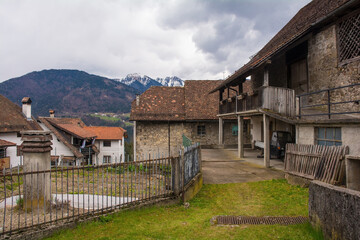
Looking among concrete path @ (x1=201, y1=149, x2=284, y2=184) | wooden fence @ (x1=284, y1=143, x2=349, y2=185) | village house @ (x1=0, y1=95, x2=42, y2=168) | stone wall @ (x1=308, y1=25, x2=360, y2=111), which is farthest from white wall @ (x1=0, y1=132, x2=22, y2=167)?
stone wall @ (x1=308, y1=25, x2=360, y2=111)

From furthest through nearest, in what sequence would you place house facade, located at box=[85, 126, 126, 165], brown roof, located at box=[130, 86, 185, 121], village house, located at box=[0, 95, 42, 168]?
house facade, located at box=[85, 126, 126, 165] < brown roof, located at box=[130, 86, 185, 121] < village house, located at box=[0, 95, 42, 168]

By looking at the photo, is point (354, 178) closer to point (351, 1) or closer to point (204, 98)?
point (351, 1)

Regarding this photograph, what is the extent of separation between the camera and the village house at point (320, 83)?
9062 millimetres

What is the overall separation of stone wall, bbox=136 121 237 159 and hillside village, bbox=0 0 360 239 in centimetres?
10


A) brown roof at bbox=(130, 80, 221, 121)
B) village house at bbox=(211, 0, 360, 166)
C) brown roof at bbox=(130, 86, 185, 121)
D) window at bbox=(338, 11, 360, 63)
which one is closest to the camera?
village house at bbox=(211, 0, 360, 166)

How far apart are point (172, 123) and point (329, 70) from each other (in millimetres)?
14629

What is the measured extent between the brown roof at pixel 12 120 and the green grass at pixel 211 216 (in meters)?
24.0

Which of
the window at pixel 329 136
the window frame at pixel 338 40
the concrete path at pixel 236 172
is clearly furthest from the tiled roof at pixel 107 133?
the window frame at pixel 338 40

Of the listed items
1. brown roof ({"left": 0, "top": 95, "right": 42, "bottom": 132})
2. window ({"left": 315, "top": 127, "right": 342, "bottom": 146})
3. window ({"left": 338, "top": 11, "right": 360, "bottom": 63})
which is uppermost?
window ({"left": 338, "top": 11, "right": 360, "bottom": 63})

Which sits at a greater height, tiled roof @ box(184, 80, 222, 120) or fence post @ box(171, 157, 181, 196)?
tiled roof @ box(184, 80, 222, 120)

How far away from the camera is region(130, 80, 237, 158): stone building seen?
22.8 metres

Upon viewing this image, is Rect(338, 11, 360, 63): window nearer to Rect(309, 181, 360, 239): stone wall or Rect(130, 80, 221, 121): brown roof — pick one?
Rect(309, 181, 360, 239): stone wall

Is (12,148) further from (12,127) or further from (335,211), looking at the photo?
(335,211)

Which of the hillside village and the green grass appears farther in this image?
the hillside village
